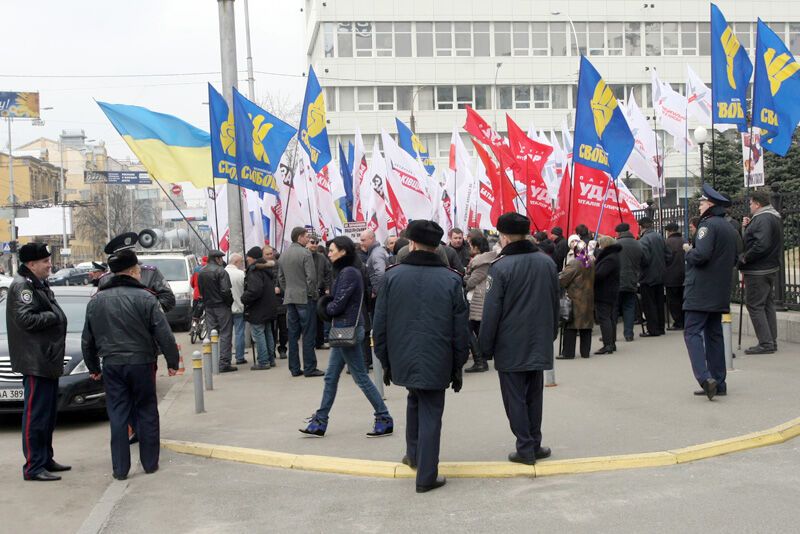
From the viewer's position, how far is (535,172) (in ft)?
61.2

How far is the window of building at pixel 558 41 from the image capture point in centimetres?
5638

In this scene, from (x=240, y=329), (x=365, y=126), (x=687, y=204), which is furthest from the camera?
(x=365, y=126)

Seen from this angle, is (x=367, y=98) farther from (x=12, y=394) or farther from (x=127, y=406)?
(x=127, y=406)

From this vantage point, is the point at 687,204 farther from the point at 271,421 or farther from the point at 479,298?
the point at 271,421

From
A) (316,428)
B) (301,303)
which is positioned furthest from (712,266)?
(301,303)

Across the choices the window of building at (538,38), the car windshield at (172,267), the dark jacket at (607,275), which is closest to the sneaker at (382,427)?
the dark jacket at (607,275)

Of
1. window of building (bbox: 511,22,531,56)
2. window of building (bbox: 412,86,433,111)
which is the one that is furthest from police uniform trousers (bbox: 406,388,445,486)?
window of building (bbox: 511,22,531,56)

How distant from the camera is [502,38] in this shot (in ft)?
183

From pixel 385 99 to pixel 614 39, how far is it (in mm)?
14441

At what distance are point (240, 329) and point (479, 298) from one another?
171 inches

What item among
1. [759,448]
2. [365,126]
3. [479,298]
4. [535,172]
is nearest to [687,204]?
[535,172]

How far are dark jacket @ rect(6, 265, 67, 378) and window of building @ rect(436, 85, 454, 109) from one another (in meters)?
48.9

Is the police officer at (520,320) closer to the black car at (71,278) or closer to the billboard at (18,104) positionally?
the black car at (71,278)

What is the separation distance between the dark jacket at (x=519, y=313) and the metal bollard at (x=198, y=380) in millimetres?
4313
